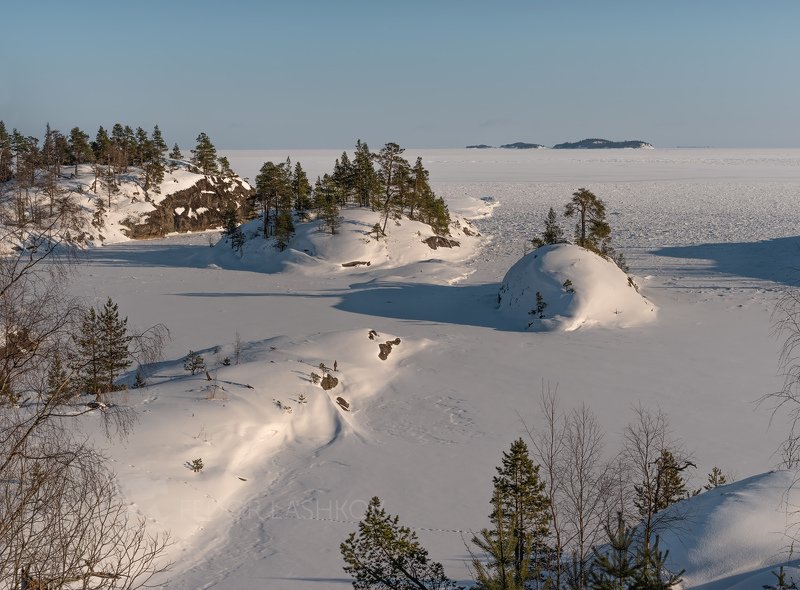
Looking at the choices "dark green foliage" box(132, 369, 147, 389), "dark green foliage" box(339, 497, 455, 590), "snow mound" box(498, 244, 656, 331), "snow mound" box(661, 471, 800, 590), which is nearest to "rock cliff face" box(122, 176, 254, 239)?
"snow mound" box(498, 244, 656, 331)

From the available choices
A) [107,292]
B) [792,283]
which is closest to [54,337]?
[107,292]

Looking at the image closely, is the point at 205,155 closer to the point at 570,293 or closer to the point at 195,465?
the point at 570,293

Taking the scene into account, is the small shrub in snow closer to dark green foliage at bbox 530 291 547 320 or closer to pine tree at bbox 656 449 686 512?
pine tree at bbox 656 449 686 512

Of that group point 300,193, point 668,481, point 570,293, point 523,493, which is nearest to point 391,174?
point 300,193

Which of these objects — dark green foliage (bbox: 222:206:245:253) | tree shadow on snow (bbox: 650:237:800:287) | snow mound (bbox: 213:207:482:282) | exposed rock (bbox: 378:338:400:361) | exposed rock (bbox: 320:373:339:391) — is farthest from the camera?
dark green foliage (bbox: 222:206:245:253)

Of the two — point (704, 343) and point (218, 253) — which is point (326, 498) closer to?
point (704, 343)

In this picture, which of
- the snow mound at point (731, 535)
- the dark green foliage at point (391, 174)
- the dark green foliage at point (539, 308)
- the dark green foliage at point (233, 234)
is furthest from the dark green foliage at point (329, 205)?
the snow mound at point (731, 535)
